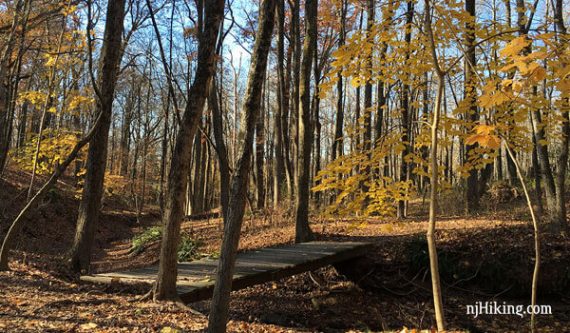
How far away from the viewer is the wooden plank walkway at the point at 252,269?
5496 mm

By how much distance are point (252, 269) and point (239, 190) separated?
281cm

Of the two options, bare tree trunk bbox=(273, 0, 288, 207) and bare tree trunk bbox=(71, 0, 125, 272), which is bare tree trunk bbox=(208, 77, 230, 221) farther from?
bare tree trunk bbox=(71, 0, 125, 272)

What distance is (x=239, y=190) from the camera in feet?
12.1

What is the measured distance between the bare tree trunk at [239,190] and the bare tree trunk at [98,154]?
4318mm

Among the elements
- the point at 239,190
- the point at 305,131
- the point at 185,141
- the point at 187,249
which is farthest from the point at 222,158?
the point at 239,190

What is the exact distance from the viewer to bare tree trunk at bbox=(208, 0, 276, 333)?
3654 millimetres

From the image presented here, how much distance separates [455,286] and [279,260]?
11.9ft

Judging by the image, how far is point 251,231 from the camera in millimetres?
12133

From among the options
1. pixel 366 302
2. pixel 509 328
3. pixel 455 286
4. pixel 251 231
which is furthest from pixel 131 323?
pixel 251 231

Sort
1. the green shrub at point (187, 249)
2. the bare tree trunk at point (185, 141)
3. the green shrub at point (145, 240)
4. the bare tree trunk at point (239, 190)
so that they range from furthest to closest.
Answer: the green shrub at point (145, 240)
the green shrub at point (187, 249)
the bare tree trunk at point (185, 141)
the bare tree trunk at point (239, 190)

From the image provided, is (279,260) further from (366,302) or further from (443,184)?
(443,184)

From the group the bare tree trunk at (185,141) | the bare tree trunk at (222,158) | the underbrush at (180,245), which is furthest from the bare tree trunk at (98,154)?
the bare tree trunk at (222,158)

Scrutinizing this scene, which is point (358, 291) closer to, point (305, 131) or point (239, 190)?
point (305, 131)

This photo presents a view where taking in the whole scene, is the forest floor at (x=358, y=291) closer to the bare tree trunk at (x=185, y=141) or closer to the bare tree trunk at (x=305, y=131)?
the bare tree trunk at (x=185, y=141)
